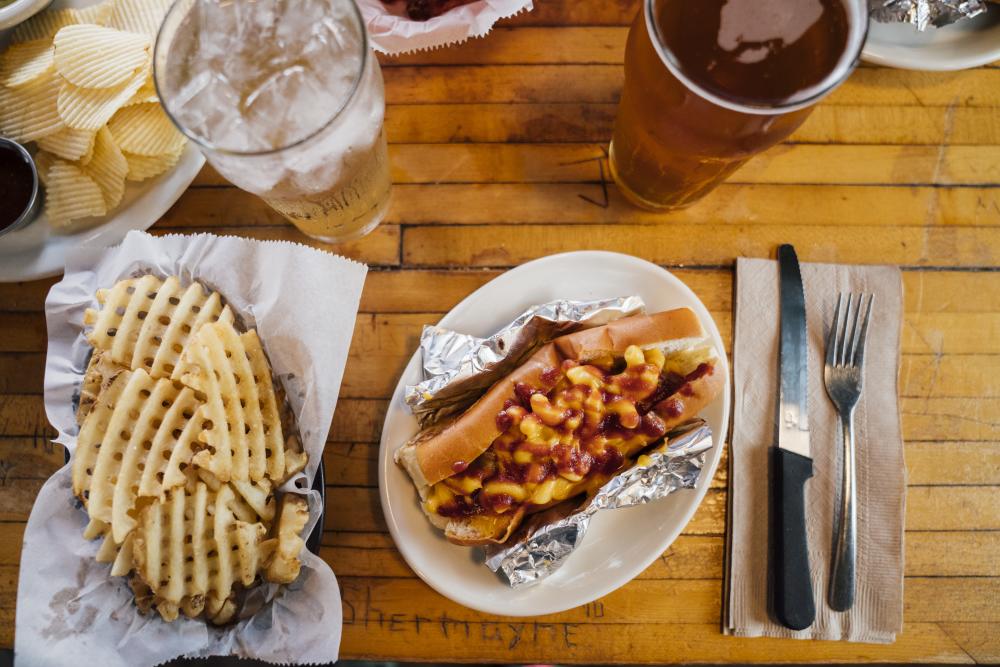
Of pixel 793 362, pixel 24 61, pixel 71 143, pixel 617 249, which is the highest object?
pixel 24 61

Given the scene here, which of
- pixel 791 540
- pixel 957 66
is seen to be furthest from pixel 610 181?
pixel 791 540

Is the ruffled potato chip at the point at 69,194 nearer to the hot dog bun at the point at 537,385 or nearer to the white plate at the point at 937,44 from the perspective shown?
the hot dog bun at the point at 537,385

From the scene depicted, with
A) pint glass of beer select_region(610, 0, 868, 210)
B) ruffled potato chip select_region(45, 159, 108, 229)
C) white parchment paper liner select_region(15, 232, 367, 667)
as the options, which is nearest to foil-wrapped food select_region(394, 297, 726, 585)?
white parchment paper liner select_region(15, 232, 367, 667)

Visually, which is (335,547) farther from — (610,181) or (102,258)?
(610,181)

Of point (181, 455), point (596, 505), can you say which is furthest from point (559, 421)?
point (181, 455)

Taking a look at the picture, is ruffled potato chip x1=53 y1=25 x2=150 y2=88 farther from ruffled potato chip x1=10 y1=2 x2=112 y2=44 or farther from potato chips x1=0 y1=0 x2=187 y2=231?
ruffled potato chip x1=10 y1=2 x2=112 y2=44

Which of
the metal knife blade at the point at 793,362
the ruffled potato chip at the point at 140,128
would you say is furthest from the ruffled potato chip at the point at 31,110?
the metal knife blade at the point at 793,362

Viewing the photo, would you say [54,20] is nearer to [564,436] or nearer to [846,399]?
[564,436]
